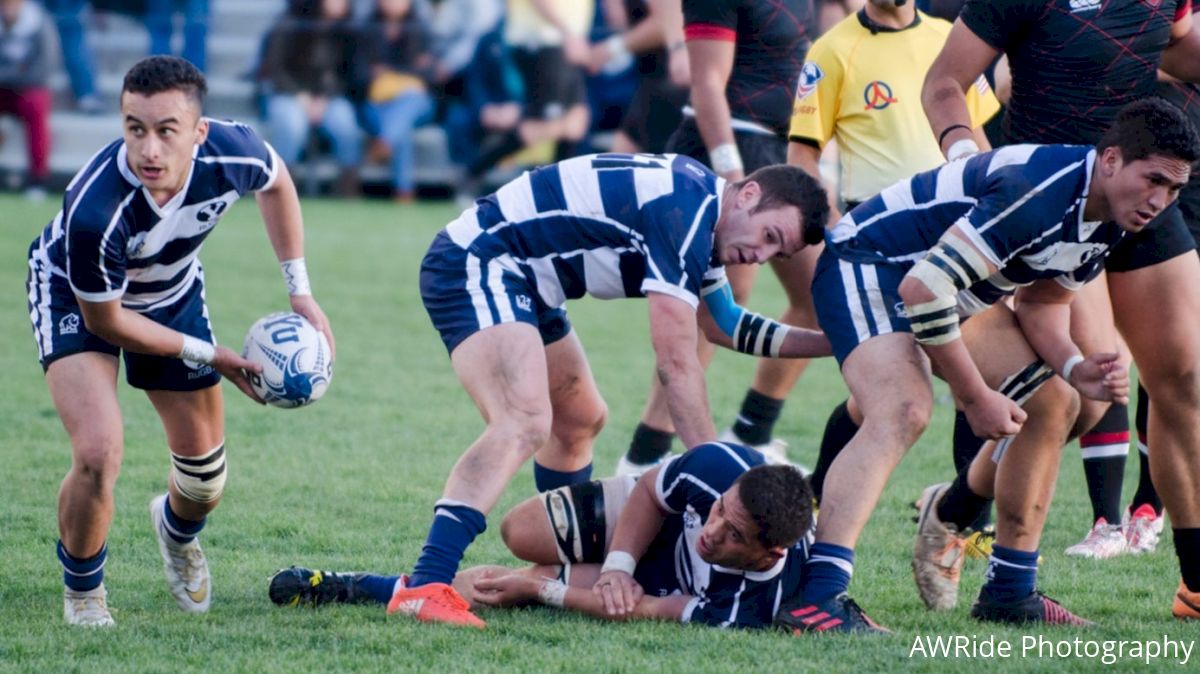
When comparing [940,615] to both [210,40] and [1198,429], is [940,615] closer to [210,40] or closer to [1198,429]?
[1198,429]

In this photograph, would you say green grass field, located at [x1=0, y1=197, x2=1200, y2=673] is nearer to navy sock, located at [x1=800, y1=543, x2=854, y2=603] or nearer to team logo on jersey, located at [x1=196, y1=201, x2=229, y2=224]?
navy sock, located at [x1=800, y1=543, x2=854, y2=603]

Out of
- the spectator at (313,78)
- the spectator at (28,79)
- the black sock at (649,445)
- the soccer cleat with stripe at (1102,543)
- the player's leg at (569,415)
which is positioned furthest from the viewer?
the spectator at (313,78)

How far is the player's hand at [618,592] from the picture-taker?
5.16 meters

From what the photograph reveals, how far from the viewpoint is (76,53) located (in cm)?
1791

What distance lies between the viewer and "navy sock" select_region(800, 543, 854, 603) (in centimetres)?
504

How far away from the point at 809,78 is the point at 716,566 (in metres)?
2.76

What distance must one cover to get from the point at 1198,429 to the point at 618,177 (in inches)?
80.0

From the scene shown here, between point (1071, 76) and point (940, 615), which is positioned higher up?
point (1071, 76)

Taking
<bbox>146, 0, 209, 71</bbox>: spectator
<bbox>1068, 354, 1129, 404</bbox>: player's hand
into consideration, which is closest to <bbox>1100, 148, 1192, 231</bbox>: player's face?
<bbox>1068, 354, 1129, 404</bbox>: player's hand

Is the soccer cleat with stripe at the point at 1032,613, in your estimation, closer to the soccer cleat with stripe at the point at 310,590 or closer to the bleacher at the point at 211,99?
the soccer cleat with stripe at the point at 310,590

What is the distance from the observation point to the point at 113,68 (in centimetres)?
1948

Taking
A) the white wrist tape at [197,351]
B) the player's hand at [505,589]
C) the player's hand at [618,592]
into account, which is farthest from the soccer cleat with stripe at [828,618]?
the white wrist tape at [197,351]

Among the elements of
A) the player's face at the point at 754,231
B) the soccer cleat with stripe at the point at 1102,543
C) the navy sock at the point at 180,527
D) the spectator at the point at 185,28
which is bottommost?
the soccer cleat with stripe at the point at 1102,543

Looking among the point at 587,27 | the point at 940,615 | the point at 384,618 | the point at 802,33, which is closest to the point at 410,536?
the point at 384,618
